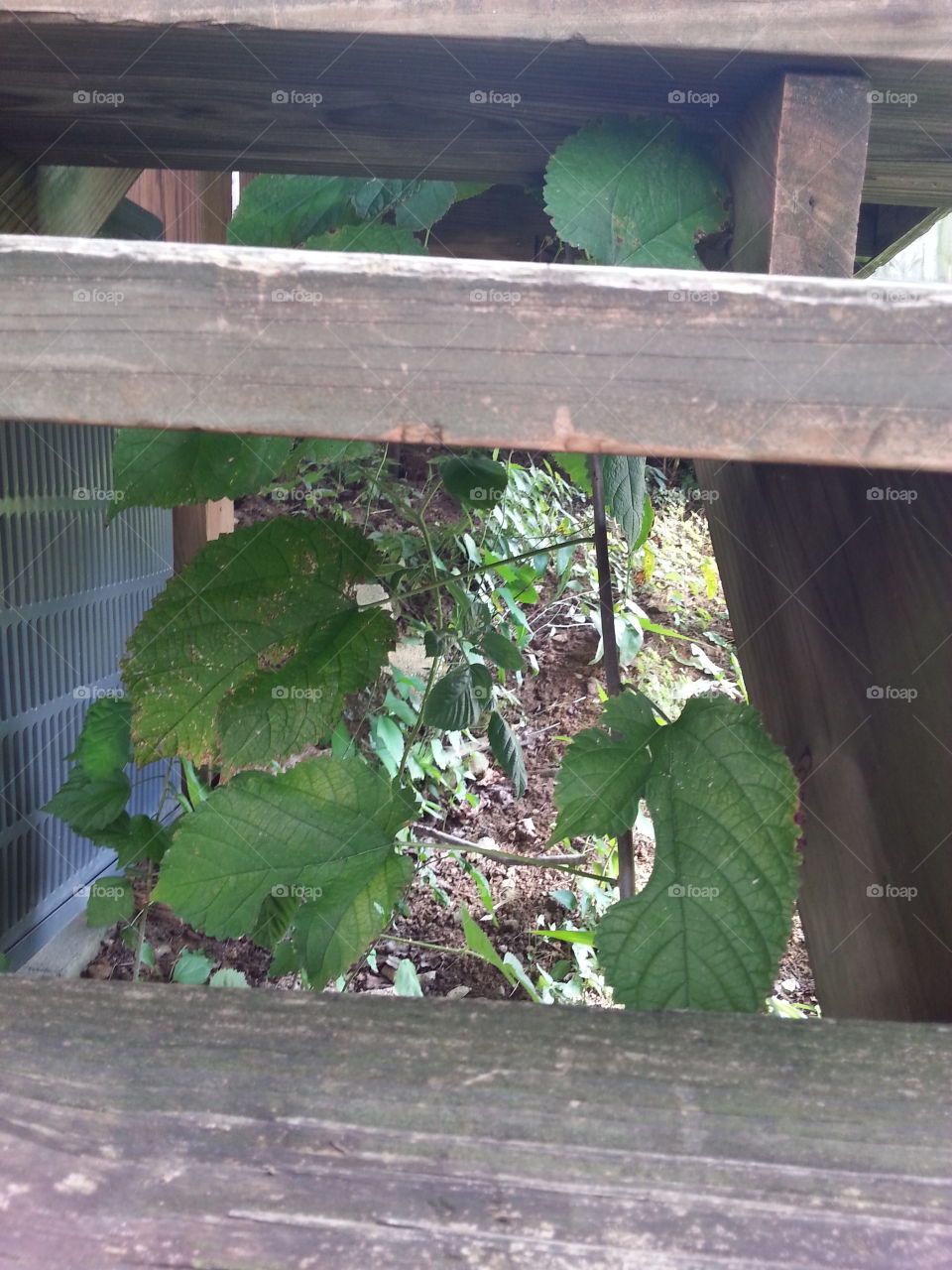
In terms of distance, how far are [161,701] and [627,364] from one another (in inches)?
26.5

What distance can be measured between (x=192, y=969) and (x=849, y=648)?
53.9 inches

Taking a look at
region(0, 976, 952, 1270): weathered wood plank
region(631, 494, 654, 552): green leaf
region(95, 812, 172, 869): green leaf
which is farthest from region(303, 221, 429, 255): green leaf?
region(95, 812, 172, 869): green leaf

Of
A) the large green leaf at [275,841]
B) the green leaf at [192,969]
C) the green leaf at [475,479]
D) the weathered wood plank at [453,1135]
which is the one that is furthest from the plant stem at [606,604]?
the green leaf at [192,969]

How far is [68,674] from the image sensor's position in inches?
70.4

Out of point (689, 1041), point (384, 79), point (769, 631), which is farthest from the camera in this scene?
point (769, 631)

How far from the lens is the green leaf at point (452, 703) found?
1.19m

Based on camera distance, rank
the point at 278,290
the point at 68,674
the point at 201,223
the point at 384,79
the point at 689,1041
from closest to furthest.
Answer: the point at 278,290 → the point at 689,1041 → the point at 384,79 → the point at 68,674 → the point at 201,223

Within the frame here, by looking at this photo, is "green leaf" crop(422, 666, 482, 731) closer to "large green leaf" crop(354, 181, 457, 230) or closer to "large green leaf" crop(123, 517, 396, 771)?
"large green leaf" crop(123, 517, 396, 771)

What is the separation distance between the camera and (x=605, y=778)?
2.55ft

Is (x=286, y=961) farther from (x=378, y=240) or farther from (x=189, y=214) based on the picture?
(x=189, y=214)

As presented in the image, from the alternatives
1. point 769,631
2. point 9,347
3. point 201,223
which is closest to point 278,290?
point 9,347

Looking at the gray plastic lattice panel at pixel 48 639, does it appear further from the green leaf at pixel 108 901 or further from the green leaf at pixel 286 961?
the green leaf at pixel 286 961

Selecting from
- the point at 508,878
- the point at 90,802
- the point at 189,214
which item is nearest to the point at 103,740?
the point at 90,802

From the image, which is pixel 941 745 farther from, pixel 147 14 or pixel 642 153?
pixel 147 14
